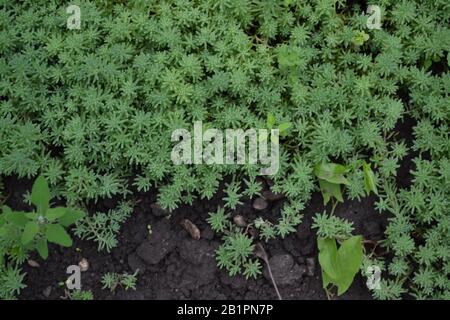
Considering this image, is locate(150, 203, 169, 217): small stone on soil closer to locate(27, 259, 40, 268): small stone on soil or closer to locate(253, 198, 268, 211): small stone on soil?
locate(253, 198, 268, 211): small stone on soil

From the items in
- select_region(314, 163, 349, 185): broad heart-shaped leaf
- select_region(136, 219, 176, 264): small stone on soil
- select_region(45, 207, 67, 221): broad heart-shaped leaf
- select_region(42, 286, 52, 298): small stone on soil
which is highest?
select_region(314, 163, 349, 185): broad heart-shaped leaf

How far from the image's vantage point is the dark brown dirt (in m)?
3.62

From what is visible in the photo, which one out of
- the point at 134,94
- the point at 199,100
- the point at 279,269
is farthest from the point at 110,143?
the point at 279,269

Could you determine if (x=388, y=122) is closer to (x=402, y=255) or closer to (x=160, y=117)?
(x=402, y=255)

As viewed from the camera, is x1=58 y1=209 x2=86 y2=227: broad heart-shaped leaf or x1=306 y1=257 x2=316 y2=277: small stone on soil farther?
x1=306 y1=257 x2=316 y2=277: small stone on soil

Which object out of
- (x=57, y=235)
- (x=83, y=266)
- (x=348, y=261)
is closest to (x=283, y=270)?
(x=348, y=261)

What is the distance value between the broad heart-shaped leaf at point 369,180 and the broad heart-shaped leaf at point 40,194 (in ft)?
5.90

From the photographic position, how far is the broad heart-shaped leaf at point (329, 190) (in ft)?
12.0

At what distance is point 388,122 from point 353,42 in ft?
1.80

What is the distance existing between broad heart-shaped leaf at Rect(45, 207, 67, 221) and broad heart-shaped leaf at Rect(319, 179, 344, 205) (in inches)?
58.2

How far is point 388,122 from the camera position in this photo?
368 cm

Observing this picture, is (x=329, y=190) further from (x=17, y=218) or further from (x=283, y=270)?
(x=17, y=218)

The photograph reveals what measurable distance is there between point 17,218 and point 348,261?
1851mm

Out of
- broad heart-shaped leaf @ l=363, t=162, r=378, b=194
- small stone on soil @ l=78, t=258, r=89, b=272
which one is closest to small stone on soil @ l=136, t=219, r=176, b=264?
small stone on soil @ l=78, t=258, r=89, b=272
